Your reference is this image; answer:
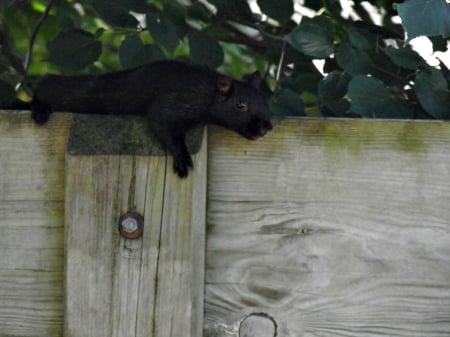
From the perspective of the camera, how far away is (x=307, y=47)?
2.85 m

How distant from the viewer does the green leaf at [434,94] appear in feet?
8.63

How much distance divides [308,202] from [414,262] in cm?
30

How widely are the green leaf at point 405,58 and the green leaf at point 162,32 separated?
0.77 meters

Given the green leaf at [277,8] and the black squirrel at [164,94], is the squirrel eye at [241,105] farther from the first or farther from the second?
the green leaf at [277,8]

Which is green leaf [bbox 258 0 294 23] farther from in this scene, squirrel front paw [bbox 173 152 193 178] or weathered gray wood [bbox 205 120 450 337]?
squirrel front paw [bbox 173 152 193 178]

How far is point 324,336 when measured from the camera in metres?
2.23

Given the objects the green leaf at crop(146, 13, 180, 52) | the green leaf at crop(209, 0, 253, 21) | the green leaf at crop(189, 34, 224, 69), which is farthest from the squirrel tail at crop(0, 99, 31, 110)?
the green leaf at crop(209, 0, 253, 21)

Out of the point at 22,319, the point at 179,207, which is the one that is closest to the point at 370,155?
the point at 179,207

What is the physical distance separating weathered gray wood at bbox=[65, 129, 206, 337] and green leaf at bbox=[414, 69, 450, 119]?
0.84 meters

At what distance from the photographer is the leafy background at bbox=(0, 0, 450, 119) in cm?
266

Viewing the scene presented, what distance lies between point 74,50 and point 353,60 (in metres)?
1.15

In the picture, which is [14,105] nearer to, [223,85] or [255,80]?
[223,85]

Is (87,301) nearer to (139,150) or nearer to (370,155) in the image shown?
(139,150)

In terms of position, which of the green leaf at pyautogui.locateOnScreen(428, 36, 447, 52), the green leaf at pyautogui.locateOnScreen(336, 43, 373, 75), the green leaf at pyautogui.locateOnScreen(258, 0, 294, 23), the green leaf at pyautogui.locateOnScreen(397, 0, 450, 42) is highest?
the green leaf at pyautogui.locateOnScreen(397, 0, 450, 42)
